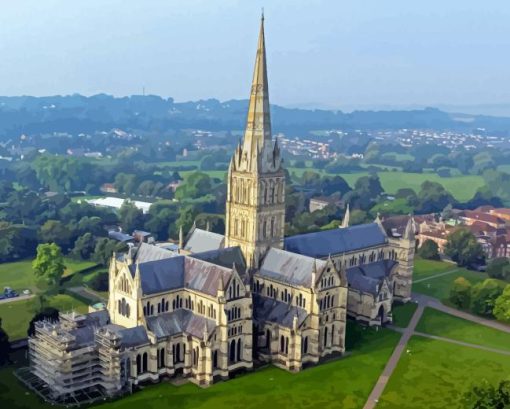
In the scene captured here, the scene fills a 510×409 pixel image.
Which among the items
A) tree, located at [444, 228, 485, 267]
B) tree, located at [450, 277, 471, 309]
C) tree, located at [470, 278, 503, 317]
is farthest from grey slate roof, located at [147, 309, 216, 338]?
tree, located at [444, 228, 485, 267]

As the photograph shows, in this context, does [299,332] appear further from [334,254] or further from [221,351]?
[334,254]

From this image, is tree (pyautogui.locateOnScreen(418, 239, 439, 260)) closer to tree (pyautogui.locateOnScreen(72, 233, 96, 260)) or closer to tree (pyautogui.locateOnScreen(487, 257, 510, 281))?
tree (pyautogui.locateOnScreen(487, 257, 510, 281))

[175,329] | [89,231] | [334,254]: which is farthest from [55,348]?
[89,231]

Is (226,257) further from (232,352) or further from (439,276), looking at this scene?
(439,276)

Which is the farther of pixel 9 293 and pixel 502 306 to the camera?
pixel 9 293

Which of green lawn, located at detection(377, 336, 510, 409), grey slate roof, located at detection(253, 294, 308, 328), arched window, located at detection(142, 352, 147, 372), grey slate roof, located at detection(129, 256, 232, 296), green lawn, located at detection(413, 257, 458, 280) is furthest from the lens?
green lawn, located at detection(413, 257, 458, 280)

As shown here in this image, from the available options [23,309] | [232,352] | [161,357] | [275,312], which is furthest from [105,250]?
[232,352]

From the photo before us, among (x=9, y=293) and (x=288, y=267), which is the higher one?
(x=288, y=267)
